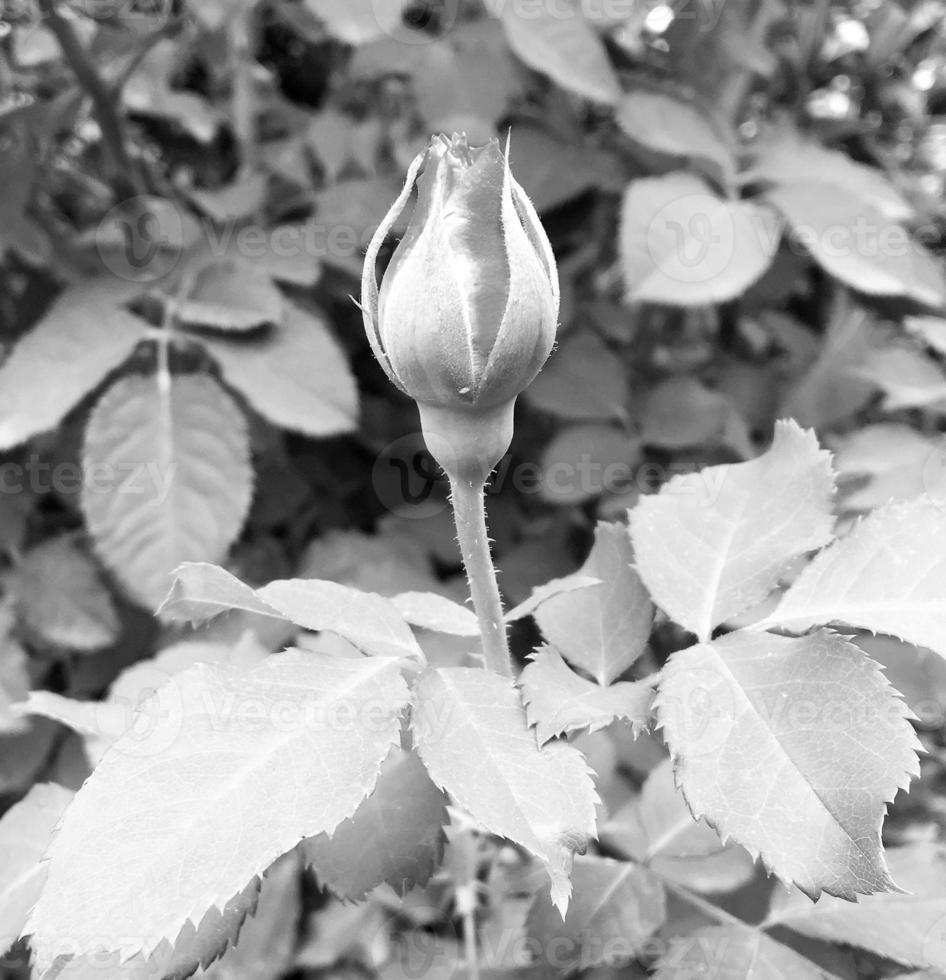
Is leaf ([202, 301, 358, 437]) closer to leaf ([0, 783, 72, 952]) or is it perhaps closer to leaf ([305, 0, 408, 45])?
leaf ([305, 0, 408, 45])

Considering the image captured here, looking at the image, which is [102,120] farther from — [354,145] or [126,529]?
[126,529]

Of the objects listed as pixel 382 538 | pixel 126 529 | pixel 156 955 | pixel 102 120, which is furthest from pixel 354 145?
pixel 156 955

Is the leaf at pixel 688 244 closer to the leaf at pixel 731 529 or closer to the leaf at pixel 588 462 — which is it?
the leaf at pixel 588 462

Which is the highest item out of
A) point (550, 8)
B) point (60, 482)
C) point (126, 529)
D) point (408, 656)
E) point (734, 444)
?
point (550, 8)

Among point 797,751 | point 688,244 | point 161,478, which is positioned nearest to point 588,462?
point 688,244

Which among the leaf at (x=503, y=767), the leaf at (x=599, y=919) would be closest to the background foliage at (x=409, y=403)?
the leaf at (x=599, y=919)

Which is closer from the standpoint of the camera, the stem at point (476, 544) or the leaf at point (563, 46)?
the stem at point (476, 544)

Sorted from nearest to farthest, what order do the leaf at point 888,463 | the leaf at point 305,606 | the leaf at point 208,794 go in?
the leaf at point 208,794 < the leaf at point 305,606 < the leaf at point 888,463
